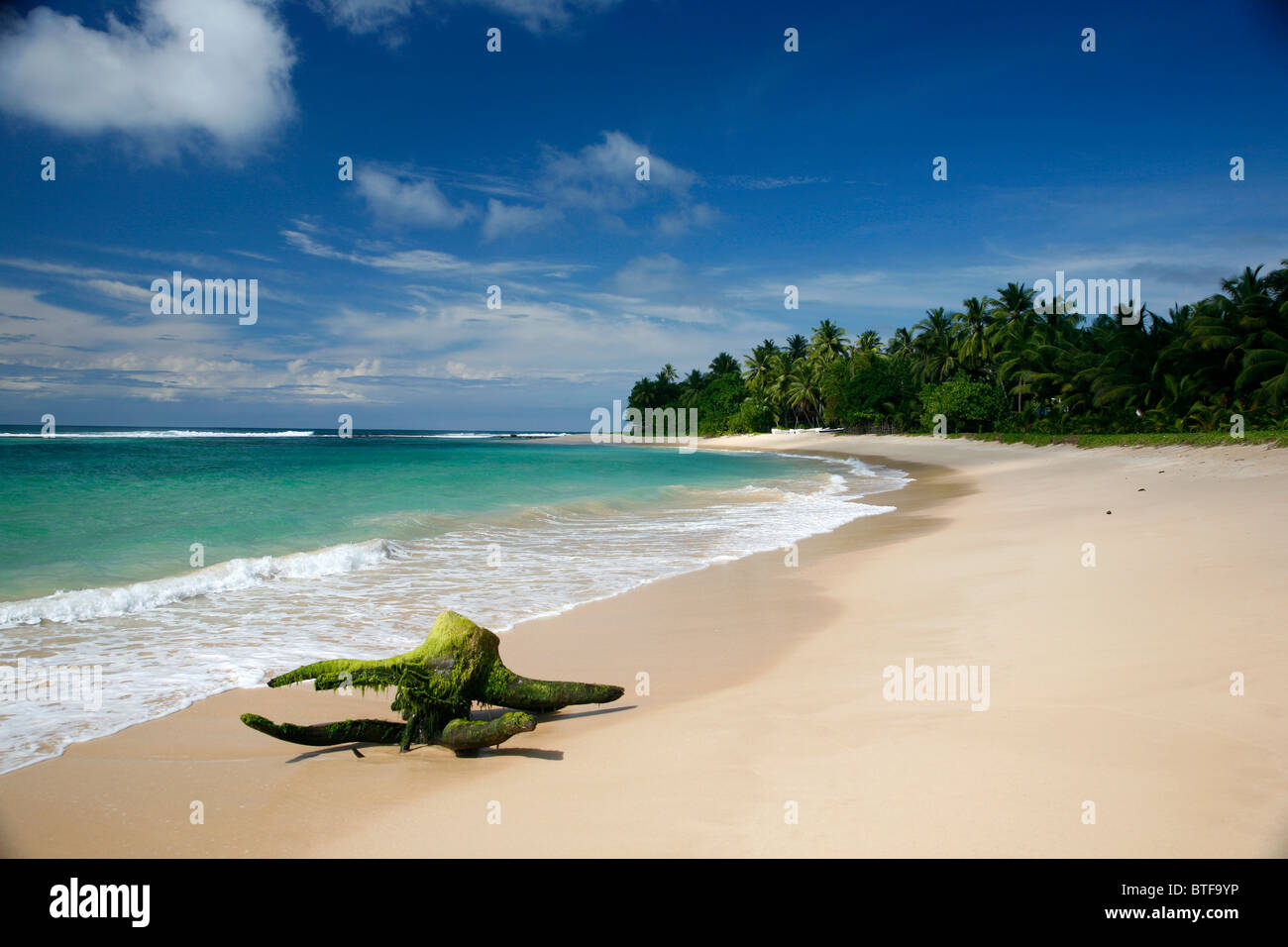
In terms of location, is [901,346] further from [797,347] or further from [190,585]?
[190,585]

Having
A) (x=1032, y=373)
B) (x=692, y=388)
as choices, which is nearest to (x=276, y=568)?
(x=1032, y=373)

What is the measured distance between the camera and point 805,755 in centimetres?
354

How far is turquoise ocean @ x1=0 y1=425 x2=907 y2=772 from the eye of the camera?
5742 millimetres

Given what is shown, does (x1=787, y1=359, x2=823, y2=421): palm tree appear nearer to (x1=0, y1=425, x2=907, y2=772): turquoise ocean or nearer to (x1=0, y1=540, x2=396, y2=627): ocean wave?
(x1=0, y1=425, x2=907, y2=772): turquoise ocean

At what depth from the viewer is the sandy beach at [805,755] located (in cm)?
274

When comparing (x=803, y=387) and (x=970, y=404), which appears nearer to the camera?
(x=970, y=404)

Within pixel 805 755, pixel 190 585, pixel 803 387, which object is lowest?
pixel 190 585

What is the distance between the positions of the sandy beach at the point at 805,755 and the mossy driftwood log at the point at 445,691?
0.18 meters

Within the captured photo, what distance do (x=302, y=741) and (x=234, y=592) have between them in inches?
255

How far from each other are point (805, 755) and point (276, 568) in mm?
9826

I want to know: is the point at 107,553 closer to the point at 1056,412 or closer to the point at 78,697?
the point at 78,697

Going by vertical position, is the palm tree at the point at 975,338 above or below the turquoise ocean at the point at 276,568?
above

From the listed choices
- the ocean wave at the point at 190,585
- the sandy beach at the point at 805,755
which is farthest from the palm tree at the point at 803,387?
the sandy beach at the point at 805,755

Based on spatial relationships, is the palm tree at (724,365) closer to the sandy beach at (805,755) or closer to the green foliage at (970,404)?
the green foliage at (970,404)
